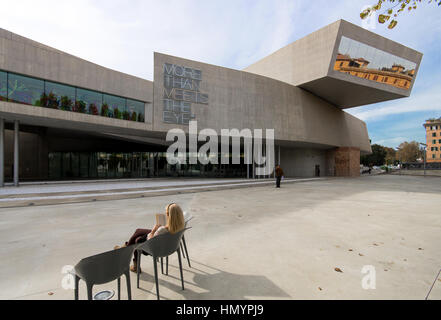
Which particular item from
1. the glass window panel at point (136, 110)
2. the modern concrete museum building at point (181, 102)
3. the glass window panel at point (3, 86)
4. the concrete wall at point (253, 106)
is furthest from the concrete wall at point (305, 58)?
the glass window panel at point (3, 86)

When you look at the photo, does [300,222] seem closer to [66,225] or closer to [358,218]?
[358,218]

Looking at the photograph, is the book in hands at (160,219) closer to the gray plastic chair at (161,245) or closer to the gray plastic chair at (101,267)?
the gray plastic chair at (161,245)

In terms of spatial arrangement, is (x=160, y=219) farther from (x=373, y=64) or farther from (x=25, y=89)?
(x=373, y=64)

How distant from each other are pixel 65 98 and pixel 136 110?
4816 mm

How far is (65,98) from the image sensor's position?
46.9 ft

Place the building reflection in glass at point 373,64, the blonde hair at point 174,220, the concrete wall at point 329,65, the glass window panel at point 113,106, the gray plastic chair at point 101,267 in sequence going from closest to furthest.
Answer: the gray plastic chair at point 101,267 → the blonde hair at point 174,220 → the glass window panel at point 113,106 → the concrete wall at point 329,65 → the building reflection in glass at point 373,64

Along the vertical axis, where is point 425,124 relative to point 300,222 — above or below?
above

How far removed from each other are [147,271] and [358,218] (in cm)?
633

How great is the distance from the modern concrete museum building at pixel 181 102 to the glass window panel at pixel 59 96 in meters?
0.05

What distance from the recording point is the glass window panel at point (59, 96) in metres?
13.8

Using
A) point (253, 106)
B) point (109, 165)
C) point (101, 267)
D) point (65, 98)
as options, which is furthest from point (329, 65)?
point (109, 165)
